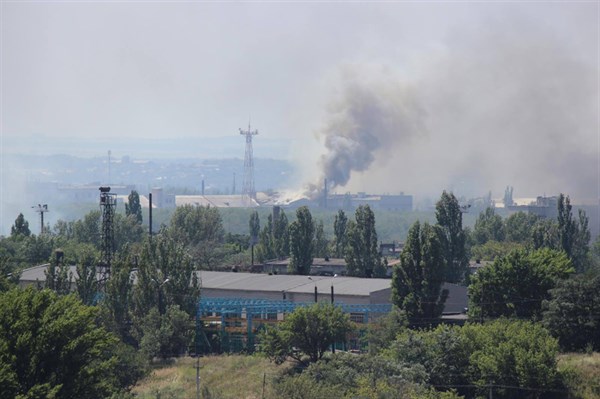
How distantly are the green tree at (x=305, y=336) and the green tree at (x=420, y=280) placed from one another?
17.2 feet

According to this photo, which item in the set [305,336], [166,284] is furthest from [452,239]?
[305,336]

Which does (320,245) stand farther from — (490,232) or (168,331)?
(168,331)

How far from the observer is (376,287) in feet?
163

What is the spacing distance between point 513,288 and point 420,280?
328 cm

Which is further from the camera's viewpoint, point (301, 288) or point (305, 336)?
point (301, 288)

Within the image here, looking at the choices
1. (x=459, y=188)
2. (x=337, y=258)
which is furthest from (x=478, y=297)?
(x=459, y=188)

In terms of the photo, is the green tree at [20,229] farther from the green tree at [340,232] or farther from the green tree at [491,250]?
the green tree at [491,250]

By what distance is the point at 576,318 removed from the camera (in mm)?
38719

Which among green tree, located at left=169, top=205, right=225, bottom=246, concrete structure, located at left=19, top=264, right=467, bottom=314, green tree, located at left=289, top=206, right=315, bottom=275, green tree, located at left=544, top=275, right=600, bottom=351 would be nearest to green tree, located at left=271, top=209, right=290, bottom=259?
green tree, located at left=169, top=205, right=225, bottom=246

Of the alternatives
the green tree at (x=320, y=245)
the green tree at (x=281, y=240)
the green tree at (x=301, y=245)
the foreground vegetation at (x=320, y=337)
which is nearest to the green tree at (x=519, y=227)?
the green tree at (x=320, y=245)

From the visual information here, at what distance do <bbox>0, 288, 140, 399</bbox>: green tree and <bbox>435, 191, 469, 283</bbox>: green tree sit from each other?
2929cm

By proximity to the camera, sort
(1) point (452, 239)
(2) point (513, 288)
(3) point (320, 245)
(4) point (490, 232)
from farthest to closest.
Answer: (4) point (490, 232)
(3) point (320, 245)
(1) point (452, 239)
(2) point (513, 288)

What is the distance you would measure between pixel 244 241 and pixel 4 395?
231ft

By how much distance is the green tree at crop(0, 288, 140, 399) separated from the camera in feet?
89.0
